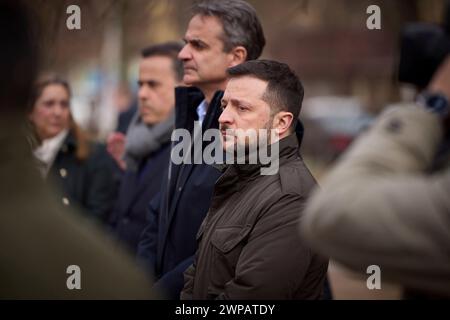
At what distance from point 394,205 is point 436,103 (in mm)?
395

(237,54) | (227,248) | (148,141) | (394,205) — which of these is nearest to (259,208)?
(227,248)

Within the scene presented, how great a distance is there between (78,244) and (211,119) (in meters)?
2.32

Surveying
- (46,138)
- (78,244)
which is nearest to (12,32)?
(78,244)

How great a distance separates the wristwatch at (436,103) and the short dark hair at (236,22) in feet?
7.24

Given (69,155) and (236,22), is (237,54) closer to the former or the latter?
(236,22)

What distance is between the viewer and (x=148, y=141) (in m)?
5.25

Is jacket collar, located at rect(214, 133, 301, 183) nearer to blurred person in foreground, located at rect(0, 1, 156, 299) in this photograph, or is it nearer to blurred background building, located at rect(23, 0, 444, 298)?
blurred person in foreground, located at rect(0, 1, 156, 299)

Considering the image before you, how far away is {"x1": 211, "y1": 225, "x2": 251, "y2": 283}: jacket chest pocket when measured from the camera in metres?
3.23

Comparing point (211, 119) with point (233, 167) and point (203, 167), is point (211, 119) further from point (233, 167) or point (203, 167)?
point (233, 167)

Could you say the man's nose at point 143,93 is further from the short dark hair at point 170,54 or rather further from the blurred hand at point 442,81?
the blurred hand at point 442,81

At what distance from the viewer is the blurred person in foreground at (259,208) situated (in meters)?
3.12

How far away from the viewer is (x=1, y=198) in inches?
63.9

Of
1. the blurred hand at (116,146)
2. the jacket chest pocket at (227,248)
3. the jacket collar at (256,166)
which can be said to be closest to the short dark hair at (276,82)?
the jacket collar at (256,166)

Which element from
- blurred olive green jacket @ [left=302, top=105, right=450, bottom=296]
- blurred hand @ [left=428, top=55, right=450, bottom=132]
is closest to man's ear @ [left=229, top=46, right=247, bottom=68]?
blurred hand @ [left=428, top=55, right=450, bottom=132]
